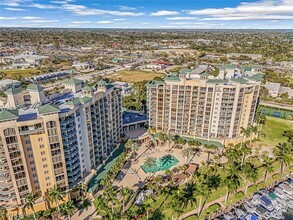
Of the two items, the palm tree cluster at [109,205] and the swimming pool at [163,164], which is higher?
the palm tree cluster at [109,205]

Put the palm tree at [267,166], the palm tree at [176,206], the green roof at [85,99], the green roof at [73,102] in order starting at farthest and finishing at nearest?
1. the palm tree at [267,166]
2. the green roof at [85,99]
3. the green roof at [73,102]
4. the palm tree at [176,206]

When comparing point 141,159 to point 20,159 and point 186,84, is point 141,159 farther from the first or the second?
point 20,159

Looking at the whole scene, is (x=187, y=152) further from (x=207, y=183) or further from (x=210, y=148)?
(x=207, y=183)

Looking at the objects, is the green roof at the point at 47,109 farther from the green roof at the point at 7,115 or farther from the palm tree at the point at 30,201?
the palm tree at the point at 30,201

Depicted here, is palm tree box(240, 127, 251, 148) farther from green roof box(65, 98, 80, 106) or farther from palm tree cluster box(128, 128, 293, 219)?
green roof box(65, 98, 80, 106)

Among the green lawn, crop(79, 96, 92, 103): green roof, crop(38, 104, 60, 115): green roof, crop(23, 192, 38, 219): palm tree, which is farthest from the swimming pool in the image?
the green lawn

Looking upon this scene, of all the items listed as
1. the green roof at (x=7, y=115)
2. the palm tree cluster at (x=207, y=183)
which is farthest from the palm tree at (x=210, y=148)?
the green roof at (x=7, y=115)
